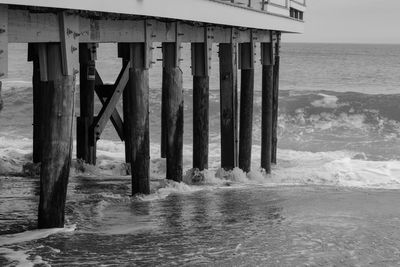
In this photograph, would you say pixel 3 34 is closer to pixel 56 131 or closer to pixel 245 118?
pixel 56 131

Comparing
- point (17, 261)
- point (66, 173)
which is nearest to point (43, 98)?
point (66, 173)

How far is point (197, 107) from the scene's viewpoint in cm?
1365

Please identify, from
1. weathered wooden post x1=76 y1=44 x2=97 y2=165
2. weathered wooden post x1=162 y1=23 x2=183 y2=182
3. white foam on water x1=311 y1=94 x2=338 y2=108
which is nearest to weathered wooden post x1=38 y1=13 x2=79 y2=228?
weathered wooden post x1=162 y1=23 x2=183 y2=182

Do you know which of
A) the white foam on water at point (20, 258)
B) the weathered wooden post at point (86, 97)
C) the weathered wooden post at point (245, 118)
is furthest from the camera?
the weathered wooden post at point (245, 118)

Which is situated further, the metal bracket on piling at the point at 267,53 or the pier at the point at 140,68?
the metal bracket on piling at the point at 267,53

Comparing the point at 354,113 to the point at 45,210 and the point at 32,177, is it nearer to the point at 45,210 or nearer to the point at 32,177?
the point at 32,177

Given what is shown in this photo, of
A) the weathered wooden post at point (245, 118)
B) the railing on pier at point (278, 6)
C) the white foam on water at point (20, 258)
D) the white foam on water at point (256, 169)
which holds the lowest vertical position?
the white foam on water at point (256, 169)

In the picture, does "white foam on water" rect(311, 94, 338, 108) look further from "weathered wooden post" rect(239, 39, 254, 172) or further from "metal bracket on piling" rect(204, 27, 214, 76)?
"metal bracket on piling" rect(204, 27, 214, 76)

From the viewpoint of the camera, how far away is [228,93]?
14.2m

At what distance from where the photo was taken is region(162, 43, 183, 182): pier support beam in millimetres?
12203

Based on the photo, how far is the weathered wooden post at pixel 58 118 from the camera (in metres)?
8.53

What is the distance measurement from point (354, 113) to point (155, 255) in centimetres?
2522

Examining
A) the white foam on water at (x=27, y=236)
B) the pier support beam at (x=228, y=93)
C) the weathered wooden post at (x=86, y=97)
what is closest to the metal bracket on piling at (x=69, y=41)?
the white foam on water at (x=27, y=236)

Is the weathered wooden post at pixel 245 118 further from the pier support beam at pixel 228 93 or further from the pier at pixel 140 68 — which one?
the pier support beam at pixel 228 93
